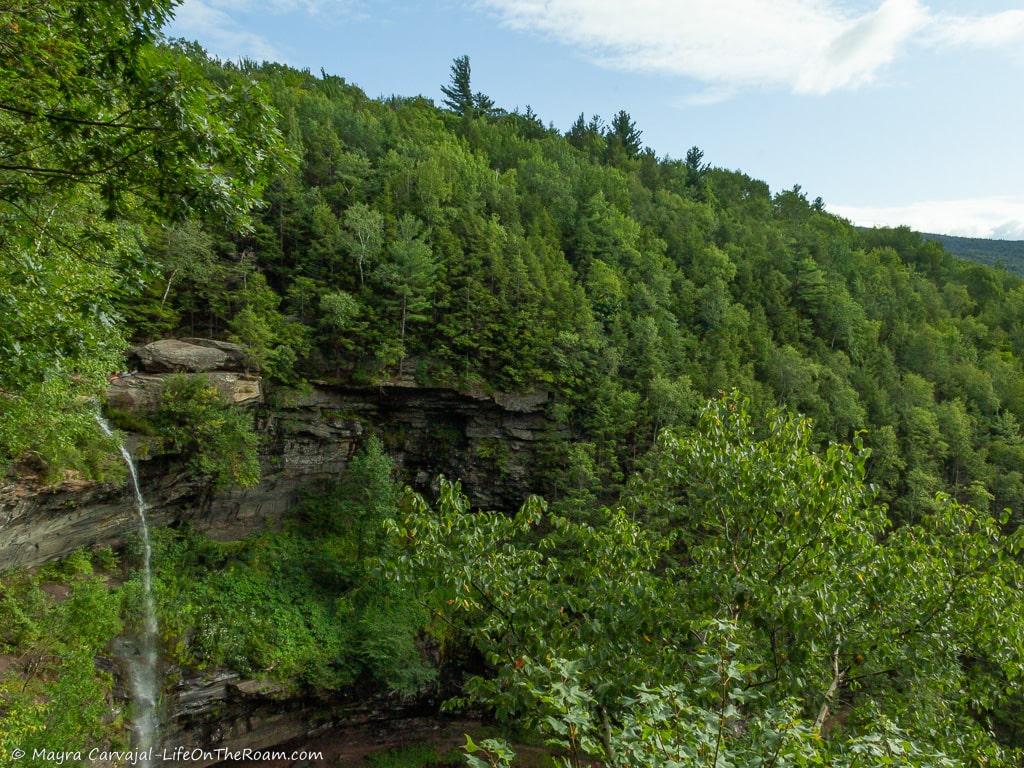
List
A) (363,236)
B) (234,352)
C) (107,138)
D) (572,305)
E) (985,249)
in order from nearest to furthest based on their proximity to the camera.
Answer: (107,138) < (234,352) < (363,236) < (572,305) < (985,249)

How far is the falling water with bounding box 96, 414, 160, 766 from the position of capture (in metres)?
14.4

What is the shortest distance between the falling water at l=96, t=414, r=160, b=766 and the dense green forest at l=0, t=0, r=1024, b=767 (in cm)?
61

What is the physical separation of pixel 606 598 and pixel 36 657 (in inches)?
588

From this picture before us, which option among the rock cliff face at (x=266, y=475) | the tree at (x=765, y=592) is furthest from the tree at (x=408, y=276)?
the tree at (x=765, y=592)

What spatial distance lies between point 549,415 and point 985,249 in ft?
718

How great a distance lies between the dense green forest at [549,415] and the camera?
4156 mm

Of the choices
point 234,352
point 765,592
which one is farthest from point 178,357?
point 765,592

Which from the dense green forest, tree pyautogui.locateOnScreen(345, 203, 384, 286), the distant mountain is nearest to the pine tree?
the dense green forest

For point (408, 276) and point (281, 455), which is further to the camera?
point (408, 276)

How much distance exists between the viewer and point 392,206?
1187 inches

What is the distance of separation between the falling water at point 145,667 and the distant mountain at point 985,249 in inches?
7928

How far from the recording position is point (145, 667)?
15.2 meters

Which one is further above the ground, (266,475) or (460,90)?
(460,90)

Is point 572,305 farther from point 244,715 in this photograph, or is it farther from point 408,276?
point 244,715
